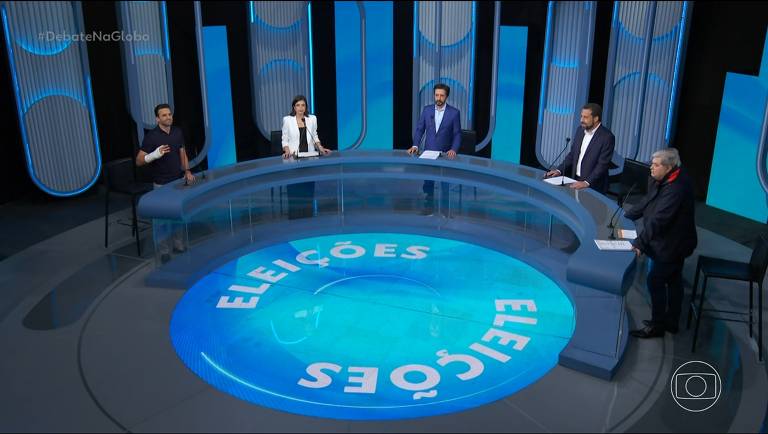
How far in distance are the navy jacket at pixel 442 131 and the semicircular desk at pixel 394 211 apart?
317 mm

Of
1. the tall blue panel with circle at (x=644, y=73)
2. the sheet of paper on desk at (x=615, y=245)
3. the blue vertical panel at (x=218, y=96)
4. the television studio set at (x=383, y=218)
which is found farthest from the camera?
the blue vertical panel at (x=218, y=96)

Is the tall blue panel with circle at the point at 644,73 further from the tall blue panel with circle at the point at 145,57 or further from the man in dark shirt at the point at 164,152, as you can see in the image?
the tall blue panel with circle at the point at 145,57

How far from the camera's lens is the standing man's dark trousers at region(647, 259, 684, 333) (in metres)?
4.29

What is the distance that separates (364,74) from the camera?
8211 mm

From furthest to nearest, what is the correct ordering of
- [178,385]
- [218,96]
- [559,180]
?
[218,96]
[559,180]
[178,385]

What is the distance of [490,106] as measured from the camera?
8141 mm

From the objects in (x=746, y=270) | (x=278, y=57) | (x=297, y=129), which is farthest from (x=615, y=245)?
(x=278, y=57)

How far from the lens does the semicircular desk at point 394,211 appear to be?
4695 mm

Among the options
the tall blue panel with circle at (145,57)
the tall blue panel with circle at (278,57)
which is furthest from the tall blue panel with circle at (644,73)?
the tall blue panel with circle at (145,57)

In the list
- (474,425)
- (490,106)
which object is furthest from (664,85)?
(474,425)

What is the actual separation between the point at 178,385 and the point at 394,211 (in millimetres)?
3556

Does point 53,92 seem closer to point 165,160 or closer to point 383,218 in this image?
point 165,160

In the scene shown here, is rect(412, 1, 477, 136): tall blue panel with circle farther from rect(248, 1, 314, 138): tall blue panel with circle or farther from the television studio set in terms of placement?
rect(248, 1, 314, 138): tall blue panel with circle

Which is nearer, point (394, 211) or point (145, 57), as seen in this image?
point (394, 211)
